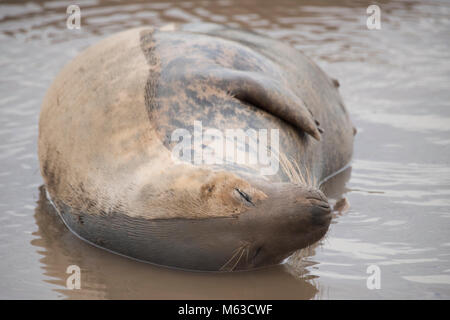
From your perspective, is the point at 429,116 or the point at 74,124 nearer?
the point at 74,124

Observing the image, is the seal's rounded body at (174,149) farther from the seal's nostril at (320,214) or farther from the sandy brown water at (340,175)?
the sandy brown water at (340,175)

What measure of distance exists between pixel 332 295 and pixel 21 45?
594 cm

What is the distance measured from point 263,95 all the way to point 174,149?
0.87m

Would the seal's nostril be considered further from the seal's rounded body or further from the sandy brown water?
the sandy brown water

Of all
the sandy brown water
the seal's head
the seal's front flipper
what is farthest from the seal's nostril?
the seal's front flipper

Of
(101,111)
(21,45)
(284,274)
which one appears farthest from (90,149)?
(21,45)

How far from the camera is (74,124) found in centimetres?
457

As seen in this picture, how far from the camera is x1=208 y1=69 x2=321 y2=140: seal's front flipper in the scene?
459 centimetres

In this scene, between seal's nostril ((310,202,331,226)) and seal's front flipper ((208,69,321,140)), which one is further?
seal's front flipper ((208,69,321,140))

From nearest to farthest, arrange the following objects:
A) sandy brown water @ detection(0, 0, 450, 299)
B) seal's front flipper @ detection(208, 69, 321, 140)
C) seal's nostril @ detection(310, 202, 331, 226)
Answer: seal's nostril @ detection(310, 202, 331, 226)
sandy brown water @ detection(0, 0, 450, 299)
seal's front flipper @ detection(208, 69, 321, 140)

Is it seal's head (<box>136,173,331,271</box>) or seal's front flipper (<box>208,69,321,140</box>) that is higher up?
seal's front flipper (<box>208,69,321,140</box>)

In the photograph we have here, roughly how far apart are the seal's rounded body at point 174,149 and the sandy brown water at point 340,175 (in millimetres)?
187

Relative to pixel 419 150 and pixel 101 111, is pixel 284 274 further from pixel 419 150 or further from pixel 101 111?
pixel 419 150

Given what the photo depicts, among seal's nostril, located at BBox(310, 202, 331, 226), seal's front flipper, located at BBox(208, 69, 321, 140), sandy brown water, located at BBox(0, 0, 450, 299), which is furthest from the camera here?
seal's front flipper, located at BBox(208, 69, 321, 140)
